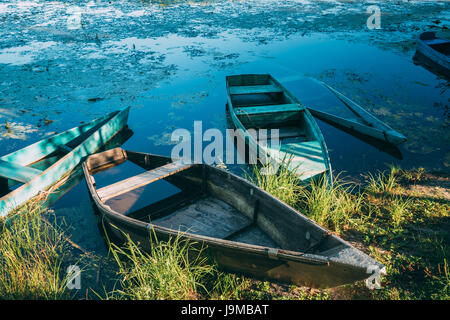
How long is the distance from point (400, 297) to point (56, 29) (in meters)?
20.4

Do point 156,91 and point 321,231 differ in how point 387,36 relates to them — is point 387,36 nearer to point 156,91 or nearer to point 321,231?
point 156,91

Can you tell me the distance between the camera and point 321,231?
11.3ft

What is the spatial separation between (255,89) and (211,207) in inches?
210

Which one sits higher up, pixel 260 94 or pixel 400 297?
pixel 260 94

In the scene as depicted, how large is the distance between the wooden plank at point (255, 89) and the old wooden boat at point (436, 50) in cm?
664

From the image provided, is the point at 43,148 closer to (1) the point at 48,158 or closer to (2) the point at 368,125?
(1) the point at 48,158

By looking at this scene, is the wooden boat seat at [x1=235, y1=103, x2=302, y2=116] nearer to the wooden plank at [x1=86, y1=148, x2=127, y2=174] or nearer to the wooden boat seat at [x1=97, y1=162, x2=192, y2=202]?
the wooden boat seat at [x1=97, y1=162, x2=192, y2=202]

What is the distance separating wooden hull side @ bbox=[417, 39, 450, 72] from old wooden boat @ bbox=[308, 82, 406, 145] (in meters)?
4.82

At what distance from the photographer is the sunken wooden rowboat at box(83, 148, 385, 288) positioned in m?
3.12

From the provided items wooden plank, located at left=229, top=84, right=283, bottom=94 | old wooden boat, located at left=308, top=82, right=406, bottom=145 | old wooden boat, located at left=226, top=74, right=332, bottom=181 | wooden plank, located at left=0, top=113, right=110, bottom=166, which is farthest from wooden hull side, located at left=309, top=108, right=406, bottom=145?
wooden plank, located at left=0, top=113, right=110, bottom=166

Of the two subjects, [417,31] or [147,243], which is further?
A: [417,31]

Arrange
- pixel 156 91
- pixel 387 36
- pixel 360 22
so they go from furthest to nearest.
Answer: pixel 360 22 < pixel 387 36 < pixel 156 91

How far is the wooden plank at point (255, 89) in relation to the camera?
900 cm

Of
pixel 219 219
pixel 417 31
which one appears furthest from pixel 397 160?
pixel 417 31
